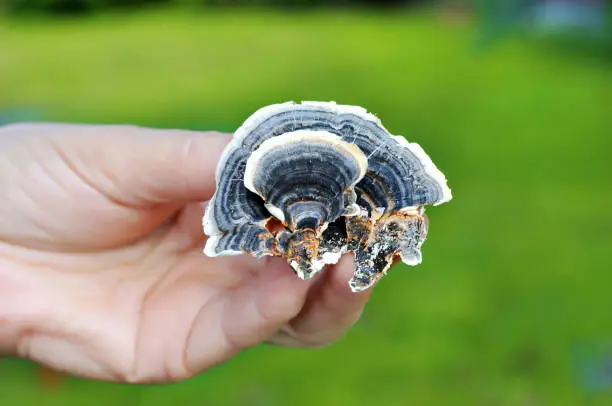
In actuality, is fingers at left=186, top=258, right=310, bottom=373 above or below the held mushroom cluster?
below

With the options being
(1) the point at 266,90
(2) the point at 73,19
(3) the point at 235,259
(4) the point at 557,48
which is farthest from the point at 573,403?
(2) the point at 73,19

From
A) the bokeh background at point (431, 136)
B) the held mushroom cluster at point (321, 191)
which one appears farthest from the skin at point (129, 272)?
the bokeh background at point (431, 136)

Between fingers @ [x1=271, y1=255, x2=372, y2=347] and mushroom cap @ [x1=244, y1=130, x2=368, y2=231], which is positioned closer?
mushroom cap @ [x1=244, y1=130, x2=368, y2=231]

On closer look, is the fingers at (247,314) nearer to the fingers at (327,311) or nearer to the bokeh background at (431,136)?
the fingers at (327,311)

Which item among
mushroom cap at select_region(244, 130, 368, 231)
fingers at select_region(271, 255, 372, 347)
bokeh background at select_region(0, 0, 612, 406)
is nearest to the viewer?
mushroom cap at select_region(244, 130, 368, 231)

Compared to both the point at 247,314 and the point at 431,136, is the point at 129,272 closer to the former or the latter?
the point at 247,314

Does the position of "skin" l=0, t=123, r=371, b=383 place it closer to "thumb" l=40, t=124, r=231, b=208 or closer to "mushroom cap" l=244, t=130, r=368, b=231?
"thumb" l=40, t=124, r=231, b=208

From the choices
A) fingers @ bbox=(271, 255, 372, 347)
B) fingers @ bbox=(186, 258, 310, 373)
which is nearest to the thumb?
fingers @ bbox=(186, 258, 310, 373)

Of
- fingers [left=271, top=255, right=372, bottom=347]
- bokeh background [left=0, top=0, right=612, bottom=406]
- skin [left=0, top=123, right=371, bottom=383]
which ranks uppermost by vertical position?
bokeh background [left=0, top=0, right=612, bottom=406]

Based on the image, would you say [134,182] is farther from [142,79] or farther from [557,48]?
[557,48]
